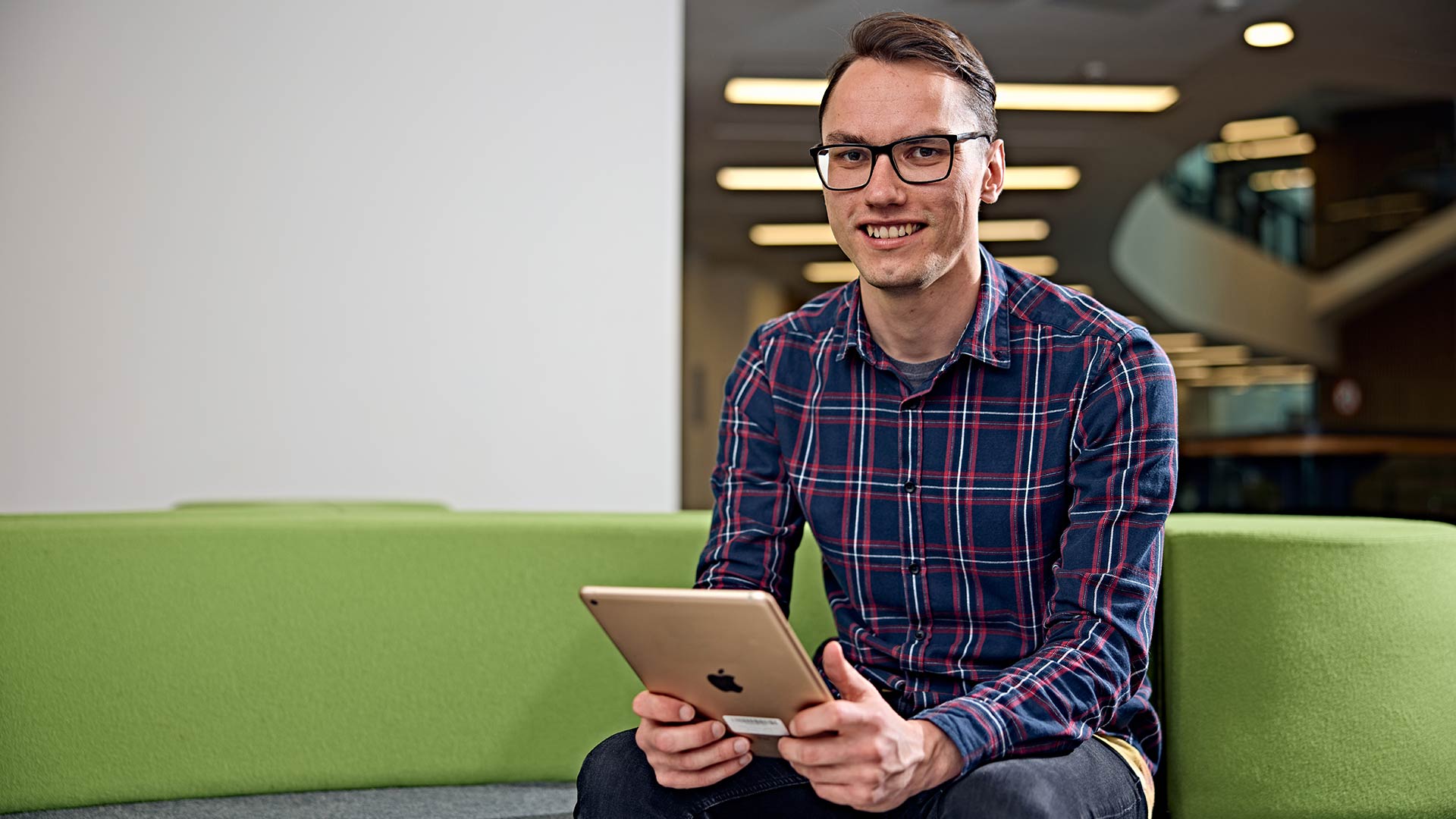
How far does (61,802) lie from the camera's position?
184 cm

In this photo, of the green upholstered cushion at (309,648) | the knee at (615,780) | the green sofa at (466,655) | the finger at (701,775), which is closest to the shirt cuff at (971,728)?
the finger at (701,775)

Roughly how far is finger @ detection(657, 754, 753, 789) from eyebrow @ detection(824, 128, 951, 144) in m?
0.75

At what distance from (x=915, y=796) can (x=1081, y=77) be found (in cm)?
387

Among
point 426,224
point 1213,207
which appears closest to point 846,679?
point 426,224

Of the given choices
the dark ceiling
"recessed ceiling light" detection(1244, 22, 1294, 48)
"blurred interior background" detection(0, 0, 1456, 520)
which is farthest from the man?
"recessed ceiling light" detection(1244, 22, 1294, 48)

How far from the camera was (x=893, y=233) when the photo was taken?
1568mm

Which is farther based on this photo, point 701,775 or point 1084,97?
point 1084,97

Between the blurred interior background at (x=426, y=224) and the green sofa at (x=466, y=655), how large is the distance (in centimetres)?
183

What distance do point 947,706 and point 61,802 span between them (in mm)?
1321

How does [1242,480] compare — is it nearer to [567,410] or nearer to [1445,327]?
[1445,327]

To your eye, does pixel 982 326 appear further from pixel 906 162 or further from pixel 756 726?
pixel 756 726

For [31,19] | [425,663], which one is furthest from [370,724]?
[31,19]

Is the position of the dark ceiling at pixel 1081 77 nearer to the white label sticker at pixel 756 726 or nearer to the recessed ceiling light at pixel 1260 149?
the recessed ceiling light at pixel 1260 149

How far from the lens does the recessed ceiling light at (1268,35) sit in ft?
15.5
